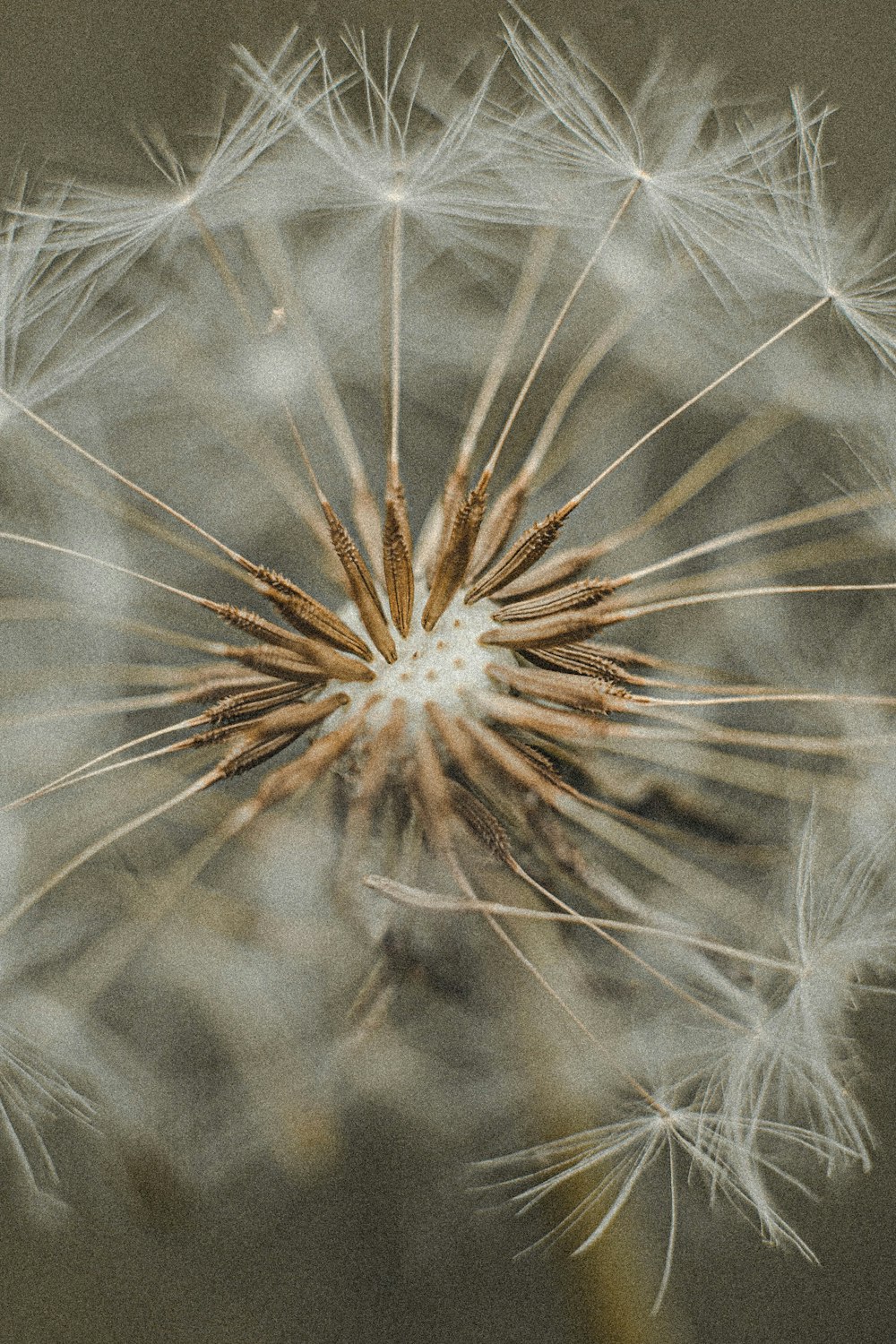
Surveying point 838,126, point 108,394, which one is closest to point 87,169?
point 108,394

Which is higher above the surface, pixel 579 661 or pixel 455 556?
pixel 455 556

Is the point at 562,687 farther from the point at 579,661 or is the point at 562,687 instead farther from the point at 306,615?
the point at 306,615

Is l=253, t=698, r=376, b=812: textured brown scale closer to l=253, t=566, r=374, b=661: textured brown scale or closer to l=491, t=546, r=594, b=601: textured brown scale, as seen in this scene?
l=253, t=566, r=374, b=661: textured brown scale

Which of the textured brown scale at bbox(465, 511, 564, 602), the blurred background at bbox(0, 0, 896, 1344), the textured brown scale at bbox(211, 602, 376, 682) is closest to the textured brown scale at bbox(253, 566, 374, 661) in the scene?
the textured brown scale at bbox(211, 602, 376, 682)

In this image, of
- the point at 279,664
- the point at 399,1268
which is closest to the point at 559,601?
the point at 279,664

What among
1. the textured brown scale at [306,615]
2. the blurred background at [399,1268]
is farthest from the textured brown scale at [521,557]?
the blurred background at [399,1268]

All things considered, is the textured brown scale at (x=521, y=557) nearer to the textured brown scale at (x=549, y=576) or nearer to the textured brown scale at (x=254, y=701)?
the textured brown scale at (x=549, y=576)
